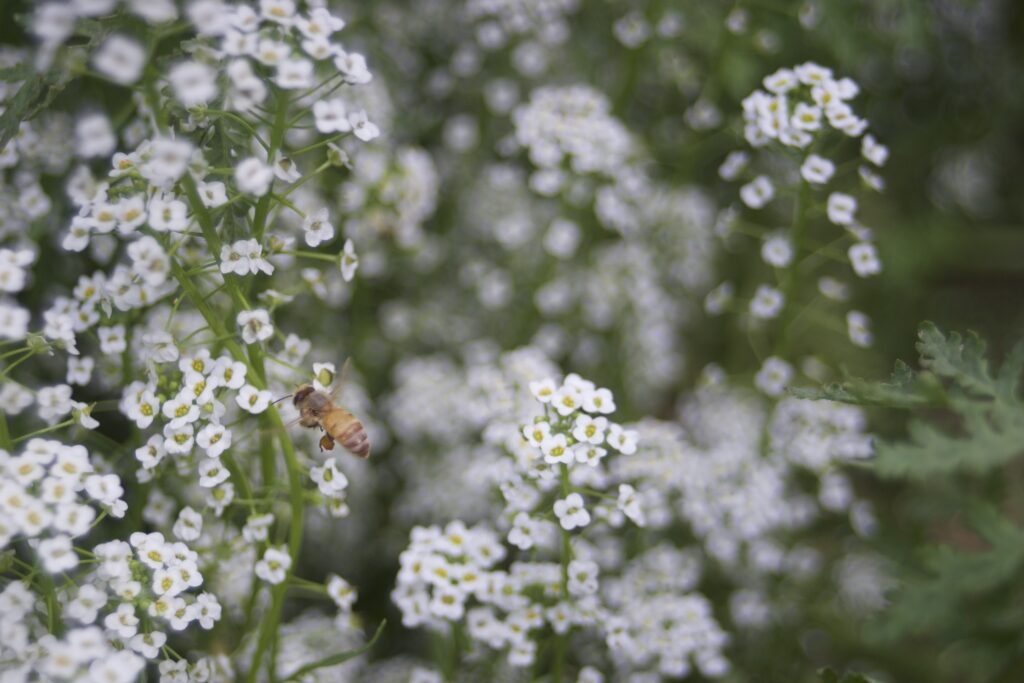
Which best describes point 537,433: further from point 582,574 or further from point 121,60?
point 121,60

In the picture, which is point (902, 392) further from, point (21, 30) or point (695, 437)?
point (21, 30)

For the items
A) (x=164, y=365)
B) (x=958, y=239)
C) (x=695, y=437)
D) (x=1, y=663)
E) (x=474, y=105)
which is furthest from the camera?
(x=958, y=239)

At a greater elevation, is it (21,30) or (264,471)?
(21,30)

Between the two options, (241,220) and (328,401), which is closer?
(241,220)

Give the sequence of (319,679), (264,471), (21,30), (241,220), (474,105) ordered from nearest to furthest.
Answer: (241,220) → (264,471) → (319,679) → (21,30) → (474,105)

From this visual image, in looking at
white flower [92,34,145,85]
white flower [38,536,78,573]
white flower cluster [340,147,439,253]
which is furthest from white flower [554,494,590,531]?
white flower cluster [340,147,439,253]

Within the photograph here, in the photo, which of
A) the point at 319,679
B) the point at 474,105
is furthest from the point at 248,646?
the point at 474,105

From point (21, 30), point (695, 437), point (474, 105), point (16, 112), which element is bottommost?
point (695, 437)
